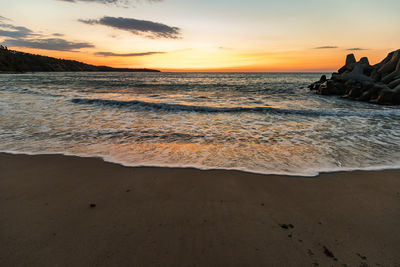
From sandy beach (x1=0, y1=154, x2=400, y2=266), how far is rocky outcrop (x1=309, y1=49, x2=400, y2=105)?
13.7 m

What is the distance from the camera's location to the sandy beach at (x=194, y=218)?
1.95m

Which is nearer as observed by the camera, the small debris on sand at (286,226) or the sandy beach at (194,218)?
the sandy beach at (194,218)

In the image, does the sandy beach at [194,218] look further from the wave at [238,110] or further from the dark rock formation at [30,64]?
the dark rock formation at [30,64]

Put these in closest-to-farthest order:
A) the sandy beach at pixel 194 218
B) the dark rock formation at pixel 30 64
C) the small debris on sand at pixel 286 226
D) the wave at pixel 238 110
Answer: the sandy beach at pixel 194 218 → the small debris on sand at pixel 286 226 → the wave at pixel 238 110 → the dark rock formation at pixel 30 64

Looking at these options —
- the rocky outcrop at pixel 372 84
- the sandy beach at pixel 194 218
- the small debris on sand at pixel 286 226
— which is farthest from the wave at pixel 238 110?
the small debris on sand at pixel 286 226

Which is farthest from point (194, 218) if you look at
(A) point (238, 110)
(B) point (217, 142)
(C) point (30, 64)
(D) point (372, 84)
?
(C) point (30, 64)

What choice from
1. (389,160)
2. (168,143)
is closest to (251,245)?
(168,143)

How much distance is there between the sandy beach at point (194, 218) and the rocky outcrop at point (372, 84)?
13.7 meters

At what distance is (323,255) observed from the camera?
6.45ft

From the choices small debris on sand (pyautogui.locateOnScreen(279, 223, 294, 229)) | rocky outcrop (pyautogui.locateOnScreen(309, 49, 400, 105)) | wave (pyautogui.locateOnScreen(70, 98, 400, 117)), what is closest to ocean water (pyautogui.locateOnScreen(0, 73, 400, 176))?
small debris on sand (pyautogui.locateOnScreen(279, 223, 294, 229))

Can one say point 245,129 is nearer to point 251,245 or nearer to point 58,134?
point 251,245

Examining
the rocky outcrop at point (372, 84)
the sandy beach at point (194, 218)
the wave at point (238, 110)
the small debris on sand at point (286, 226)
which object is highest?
the rocky outcrop at point (372, 84)

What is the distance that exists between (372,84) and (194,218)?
19.9 metres

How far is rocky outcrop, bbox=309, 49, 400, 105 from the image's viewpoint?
44.9 ft
